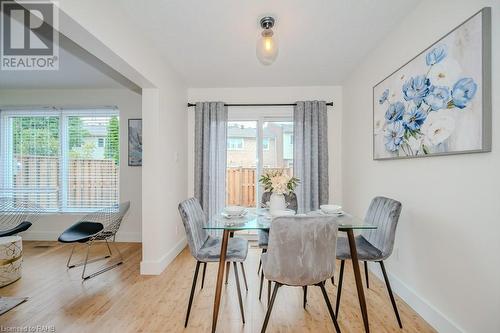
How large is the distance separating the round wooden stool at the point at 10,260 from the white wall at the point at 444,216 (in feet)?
12.6

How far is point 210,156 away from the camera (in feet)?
12.1

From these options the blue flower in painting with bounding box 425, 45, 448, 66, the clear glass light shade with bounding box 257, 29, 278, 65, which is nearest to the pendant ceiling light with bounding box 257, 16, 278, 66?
the clear glass light shade with bounding box 257, 29, 278, 65

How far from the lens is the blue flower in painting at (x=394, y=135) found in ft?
6.98

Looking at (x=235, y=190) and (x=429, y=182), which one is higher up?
(x=429, y=182)

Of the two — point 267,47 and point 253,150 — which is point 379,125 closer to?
point 267,47

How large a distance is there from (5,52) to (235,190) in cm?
312

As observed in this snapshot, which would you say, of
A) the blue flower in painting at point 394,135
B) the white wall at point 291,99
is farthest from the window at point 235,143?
the blue flower in painting at point 394,135

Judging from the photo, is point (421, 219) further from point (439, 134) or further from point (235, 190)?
point (235, 190)

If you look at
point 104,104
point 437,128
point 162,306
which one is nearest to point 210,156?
point 104,104

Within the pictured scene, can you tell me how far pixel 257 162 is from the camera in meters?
3.92

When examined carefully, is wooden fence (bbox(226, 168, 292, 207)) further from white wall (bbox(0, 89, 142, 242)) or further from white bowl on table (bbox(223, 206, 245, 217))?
white bowl on table (bbox(223, 206, 245, 217))

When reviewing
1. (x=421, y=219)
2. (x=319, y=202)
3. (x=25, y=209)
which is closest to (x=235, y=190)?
(x=319, y=202)

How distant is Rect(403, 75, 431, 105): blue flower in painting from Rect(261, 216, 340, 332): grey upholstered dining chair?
1207 millimetres

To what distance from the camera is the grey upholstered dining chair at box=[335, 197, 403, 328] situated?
1.85 meters
